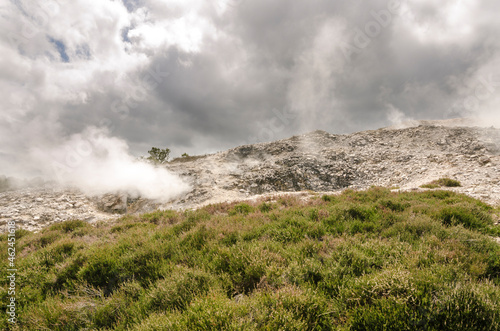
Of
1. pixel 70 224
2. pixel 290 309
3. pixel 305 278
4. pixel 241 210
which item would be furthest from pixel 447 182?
pixel 70 224

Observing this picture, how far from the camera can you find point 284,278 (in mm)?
3838

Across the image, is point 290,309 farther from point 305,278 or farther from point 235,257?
point 235,257

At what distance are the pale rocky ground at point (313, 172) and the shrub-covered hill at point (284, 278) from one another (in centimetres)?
1056

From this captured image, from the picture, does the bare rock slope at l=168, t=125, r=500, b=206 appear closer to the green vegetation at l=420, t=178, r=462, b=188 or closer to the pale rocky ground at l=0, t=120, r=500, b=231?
the pale rocky ground at l=0, t=120, r=500, b=231

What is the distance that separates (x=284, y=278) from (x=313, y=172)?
22.7 m

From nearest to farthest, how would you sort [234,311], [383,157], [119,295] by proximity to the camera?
[234,311] → [119,295] → [383,157]

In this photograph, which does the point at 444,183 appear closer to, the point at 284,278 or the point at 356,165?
the point at 356,165

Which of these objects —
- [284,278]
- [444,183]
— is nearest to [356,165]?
[444,183]

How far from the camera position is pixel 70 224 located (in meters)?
11.2

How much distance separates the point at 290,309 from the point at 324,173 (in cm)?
2375

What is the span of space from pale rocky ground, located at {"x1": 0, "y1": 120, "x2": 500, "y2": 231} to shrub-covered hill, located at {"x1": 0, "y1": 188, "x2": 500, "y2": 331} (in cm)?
1056

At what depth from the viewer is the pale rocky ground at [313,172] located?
1788cm

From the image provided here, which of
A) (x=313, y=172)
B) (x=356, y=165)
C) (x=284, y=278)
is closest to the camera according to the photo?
(x=284, y=278)

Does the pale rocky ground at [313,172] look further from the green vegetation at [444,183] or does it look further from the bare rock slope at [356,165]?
the green vegetation at [444,183]
